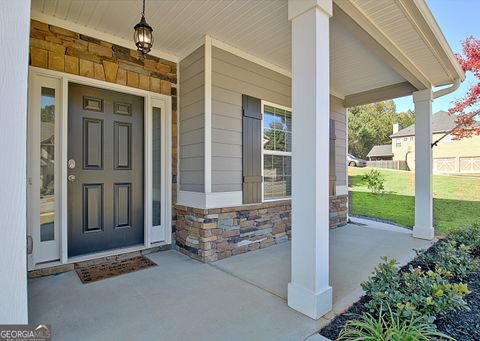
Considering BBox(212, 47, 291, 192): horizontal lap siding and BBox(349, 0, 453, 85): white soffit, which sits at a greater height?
BBox(349, 0, 453, 85): white soffit

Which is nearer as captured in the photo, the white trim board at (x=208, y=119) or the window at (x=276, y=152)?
the white trim board at (x=208, y=119)

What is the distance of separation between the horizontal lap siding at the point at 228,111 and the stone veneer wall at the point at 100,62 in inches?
27.4

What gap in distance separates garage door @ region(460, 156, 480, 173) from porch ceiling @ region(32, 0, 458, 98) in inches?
551

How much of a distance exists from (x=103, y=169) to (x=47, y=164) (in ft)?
1.76

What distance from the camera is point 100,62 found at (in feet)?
9.81

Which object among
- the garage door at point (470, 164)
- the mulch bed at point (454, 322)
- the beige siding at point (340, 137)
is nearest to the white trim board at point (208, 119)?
the mulch bed at point (454, 322)

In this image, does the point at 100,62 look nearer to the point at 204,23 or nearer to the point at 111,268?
the point at 204,23

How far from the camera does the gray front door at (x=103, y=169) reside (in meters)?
2.90

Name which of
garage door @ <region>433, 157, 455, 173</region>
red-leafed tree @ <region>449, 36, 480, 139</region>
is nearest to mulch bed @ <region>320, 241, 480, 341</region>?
red-leafed tree @ <region>449, 36, 480, 139</region>

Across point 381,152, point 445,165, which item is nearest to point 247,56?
point 445,165

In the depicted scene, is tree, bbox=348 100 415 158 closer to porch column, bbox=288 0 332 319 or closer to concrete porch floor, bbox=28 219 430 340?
concrete porch floor, bbox=28 219 430 340

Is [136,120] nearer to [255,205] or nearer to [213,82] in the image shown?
[213,82]

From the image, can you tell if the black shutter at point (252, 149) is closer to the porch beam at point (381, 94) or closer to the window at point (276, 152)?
the window at point (276, 152)

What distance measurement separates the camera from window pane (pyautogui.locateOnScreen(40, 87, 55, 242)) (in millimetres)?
2695
